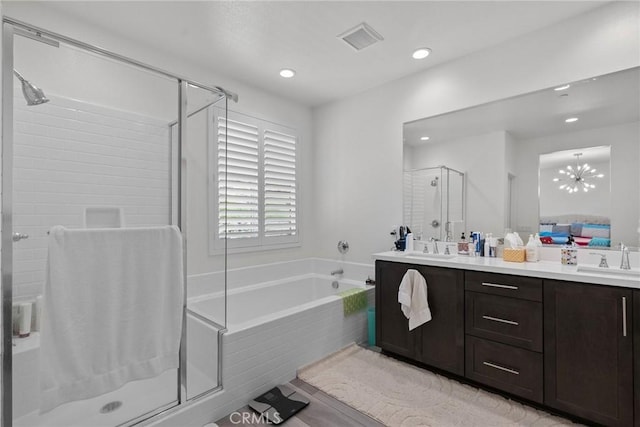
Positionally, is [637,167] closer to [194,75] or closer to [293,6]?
[293,6]

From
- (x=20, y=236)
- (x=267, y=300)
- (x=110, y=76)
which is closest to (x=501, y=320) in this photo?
(x=267, y=300)

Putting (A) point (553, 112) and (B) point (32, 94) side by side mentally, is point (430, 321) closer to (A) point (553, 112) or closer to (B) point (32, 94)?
(A) point (553, 112)

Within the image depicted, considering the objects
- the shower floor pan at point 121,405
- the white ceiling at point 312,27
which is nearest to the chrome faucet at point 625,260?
the white ceiling at point 312,27

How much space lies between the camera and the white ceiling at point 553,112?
201 cm

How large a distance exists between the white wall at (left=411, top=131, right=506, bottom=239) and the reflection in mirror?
274mm

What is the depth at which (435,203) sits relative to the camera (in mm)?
2824

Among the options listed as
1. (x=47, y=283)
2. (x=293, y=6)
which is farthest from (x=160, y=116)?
(x=47, y=283)

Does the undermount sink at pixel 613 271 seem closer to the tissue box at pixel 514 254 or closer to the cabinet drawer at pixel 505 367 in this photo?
the tissue box at pixel 514 254

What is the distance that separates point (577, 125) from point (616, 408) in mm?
1756

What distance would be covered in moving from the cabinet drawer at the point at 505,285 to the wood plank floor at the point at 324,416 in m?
1.07

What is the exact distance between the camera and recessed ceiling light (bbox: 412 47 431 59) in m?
2.54

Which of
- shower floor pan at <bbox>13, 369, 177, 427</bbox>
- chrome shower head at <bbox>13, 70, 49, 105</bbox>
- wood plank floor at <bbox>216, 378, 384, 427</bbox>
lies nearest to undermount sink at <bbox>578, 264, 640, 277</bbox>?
wood plank floor at <bbox>216, 378, 384, 427</bbox>

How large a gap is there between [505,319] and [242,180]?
2468 millimetres

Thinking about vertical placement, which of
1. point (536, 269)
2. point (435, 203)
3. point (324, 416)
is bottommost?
point (324, 416)
